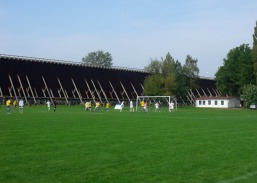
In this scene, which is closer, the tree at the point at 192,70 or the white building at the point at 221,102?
the white building at the point at 221,102

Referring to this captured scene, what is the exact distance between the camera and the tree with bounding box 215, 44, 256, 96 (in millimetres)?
78250

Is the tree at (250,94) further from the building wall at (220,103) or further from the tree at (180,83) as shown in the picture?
the tree at (180,83)

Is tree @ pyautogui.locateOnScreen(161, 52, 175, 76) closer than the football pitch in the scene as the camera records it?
No

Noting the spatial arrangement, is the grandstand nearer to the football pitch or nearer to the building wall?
the building wall

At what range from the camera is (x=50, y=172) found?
786cm

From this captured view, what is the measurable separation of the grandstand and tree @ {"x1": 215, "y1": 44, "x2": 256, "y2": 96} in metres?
15.7

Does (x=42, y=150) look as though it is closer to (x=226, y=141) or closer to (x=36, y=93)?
(x=226, y=141)

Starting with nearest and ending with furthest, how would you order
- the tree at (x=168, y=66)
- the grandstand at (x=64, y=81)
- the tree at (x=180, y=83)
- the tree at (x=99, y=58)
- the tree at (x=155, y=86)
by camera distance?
1. the grandstand at (x=64, y=81)
2. the tree at (x=155, y=86)
3. the tree at (x=168, y=66)
4. the tree at (x=180, y=83)
5. the tree at (x=99, y=58)

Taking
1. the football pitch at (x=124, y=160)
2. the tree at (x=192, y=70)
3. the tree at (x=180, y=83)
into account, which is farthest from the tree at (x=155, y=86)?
the football pitch at (x=124, y=160)

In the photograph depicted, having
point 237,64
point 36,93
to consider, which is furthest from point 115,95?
point 237,64

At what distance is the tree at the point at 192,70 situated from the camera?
95.3 meters

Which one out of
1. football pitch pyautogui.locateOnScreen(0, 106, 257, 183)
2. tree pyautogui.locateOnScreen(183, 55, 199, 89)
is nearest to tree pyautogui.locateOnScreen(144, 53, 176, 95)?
tree pyautogui.locateOnScreen(183, 55, 199, 89)

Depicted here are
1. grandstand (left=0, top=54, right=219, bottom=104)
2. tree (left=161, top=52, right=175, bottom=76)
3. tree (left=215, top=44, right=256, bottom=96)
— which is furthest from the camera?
tree (left=161, top=52, right=175, bottom=76)

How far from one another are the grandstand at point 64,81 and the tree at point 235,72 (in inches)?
617
